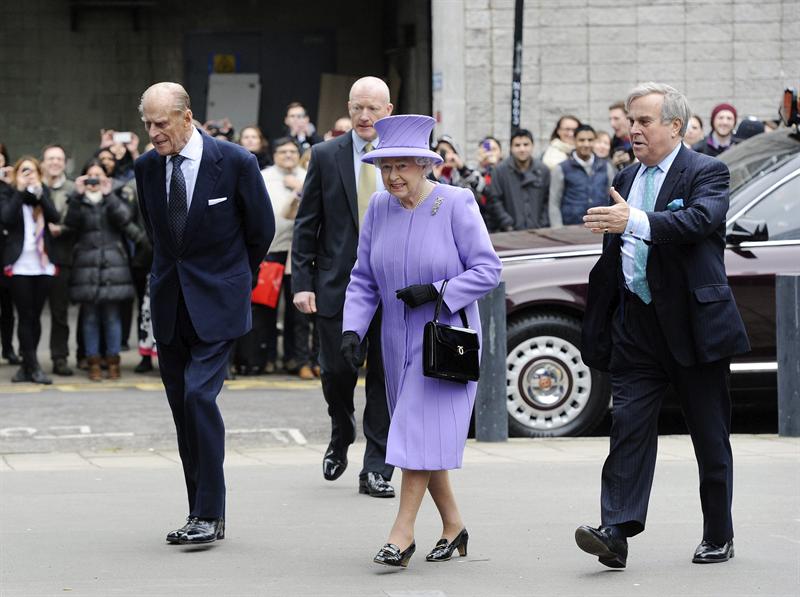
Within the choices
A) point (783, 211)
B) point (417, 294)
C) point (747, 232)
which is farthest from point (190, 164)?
point (783, 211)

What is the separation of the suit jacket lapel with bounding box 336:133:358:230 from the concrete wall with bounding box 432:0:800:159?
11.0 m

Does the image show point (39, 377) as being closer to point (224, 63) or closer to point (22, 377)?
point (22, 377)

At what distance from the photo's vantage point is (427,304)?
674 centimetres

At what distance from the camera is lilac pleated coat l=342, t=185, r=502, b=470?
6629 mm

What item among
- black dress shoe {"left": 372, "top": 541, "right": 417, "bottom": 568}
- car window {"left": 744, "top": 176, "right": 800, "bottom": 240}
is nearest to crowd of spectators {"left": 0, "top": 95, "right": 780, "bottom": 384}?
car window {"left": 744, "top": 176, "right": 800, "bottom": 240}

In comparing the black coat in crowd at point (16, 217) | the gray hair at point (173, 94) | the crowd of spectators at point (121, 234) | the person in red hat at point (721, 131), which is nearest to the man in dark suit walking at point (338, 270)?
the gray hair at point (173, 94)

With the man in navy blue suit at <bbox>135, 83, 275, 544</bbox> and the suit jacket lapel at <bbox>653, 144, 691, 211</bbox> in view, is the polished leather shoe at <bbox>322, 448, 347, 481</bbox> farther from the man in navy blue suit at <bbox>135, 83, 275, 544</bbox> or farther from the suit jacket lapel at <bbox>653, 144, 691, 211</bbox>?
the suit jacket lapel at <bbox>653, 144, 691, 211</bbox>

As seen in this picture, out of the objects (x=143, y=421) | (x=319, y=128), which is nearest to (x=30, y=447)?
(x=143, y=421)

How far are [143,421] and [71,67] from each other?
13.7 m

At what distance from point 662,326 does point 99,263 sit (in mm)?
7857

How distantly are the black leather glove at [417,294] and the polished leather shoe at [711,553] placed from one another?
4.87 ft

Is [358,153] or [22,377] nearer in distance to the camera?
[358,153]

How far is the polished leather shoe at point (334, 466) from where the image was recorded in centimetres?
864

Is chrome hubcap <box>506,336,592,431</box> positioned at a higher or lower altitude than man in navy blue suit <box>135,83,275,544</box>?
lower
